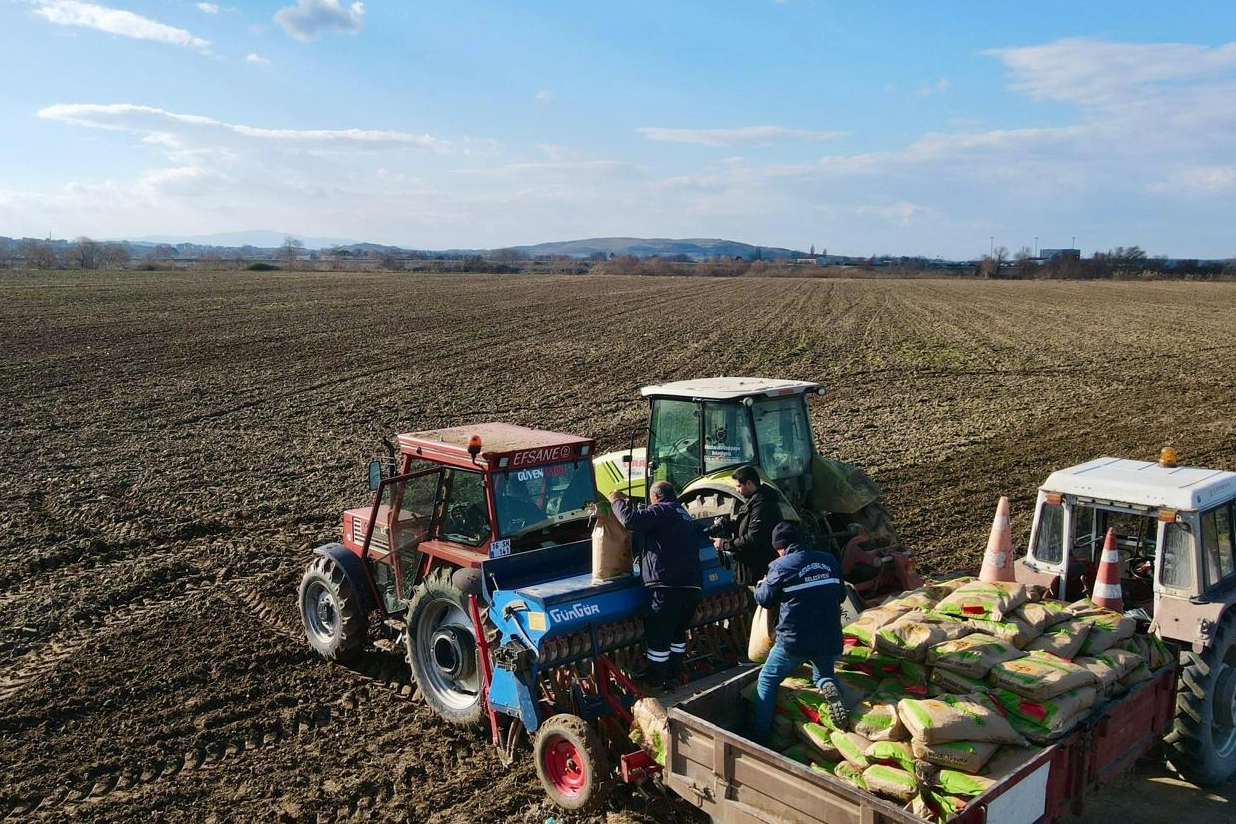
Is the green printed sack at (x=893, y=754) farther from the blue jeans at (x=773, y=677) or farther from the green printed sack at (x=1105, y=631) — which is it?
the green printed sack at (x=1105, y=631)

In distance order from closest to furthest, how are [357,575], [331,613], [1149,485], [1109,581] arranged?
1. [1109,581]
2. [1149,485]
3. [357,575]
4. [331,613]

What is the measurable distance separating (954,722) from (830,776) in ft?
2.13

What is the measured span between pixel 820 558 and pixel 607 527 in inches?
57.1

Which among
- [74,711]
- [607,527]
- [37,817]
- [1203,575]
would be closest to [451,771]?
[607,527]

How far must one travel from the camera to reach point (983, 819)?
411 cm

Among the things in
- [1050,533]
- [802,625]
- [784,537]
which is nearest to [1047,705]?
[802,625]

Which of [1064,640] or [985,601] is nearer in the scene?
[1064,640]

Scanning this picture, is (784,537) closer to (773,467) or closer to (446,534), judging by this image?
(446,534)

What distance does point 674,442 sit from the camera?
29.9 ft

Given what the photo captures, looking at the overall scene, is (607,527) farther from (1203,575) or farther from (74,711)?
(74,711)

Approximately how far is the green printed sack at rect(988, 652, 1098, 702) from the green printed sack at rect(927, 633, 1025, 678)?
0.05 m

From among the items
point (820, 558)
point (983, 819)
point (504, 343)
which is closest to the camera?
point (983, 819)

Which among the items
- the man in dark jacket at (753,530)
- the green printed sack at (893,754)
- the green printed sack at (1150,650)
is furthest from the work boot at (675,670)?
the green printed sack at (1150,650)

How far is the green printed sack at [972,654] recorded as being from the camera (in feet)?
16.6
